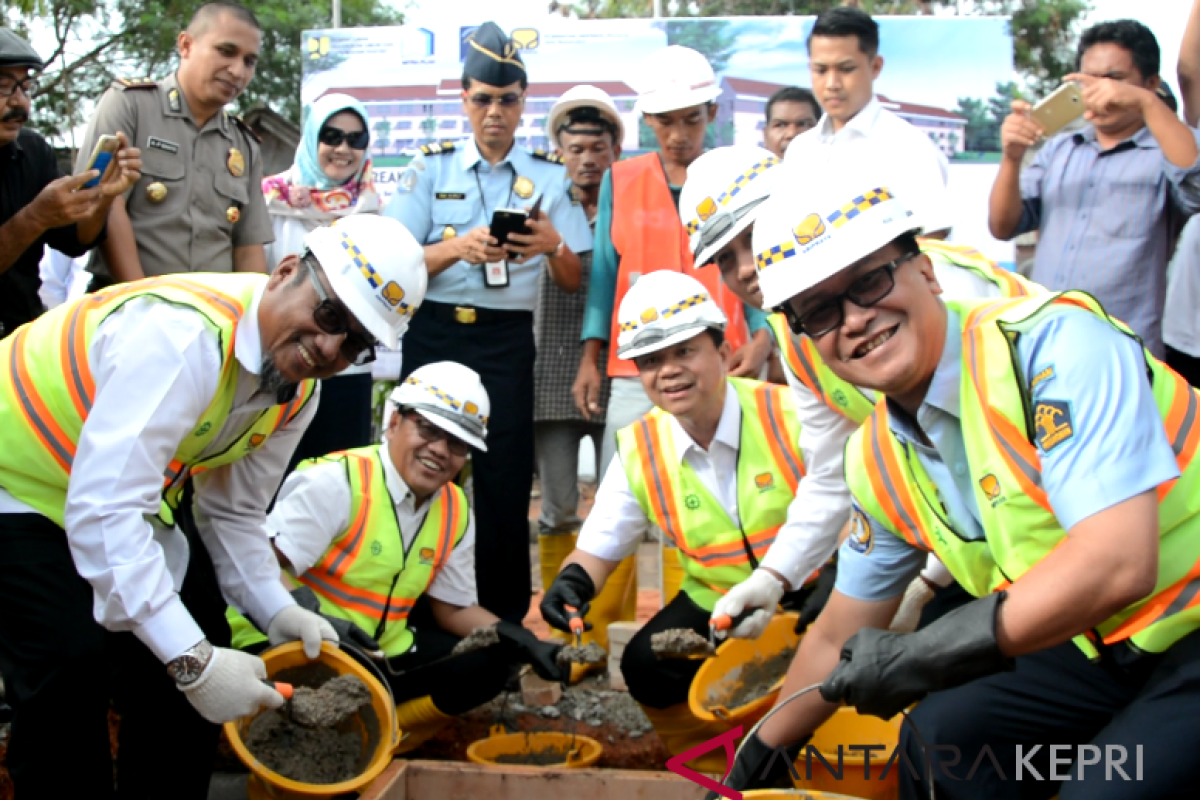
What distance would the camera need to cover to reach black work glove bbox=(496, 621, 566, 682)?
155 inches

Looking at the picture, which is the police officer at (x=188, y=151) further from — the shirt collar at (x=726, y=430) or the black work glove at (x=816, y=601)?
the black work glove at (x=816, y=601)

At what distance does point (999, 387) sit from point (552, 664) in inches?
86.0

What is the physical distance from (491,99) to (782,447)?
80.3 inches

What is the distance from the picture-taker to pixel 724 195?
11.3 feet

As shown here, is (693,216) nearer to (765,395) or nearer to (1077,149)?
(765,395)

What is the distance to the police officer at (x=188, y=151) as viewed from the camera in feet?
14.5

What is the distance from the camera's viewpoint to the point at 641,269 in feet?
15.4

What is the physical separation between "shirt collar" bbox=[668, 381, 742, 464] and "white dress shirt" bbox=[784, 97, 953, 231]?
0.87 m

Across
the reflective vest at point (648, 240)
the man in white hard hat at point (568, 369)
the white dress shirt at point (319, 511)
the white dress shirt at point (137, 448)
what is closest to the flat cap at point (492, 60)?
the man in white hard hat at point (568, 369)

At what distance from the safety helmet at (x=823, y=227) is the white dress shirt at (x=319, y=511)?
2251 mm

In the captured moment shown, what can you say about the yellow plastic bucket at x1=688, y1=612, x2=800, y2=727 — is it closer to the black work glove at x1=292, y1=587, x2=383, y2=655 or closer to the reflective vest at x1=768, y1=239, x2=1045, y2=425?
the reflective vest at x1=768, y1=239, x2=1045, y2=425

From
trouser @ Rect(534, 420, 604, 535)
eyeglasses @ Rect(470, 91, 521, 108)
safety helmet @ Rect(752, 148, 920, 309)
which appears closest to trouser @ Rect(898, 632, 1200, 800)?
safety helmet @ Rect(752, 148, 920, 309)

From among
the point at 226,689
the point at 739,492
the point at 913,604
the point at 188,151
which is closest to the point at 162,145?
the point at 188,151

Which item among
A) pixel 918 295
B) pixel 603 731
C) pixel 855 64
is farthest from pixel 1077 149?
pixel 603 731
